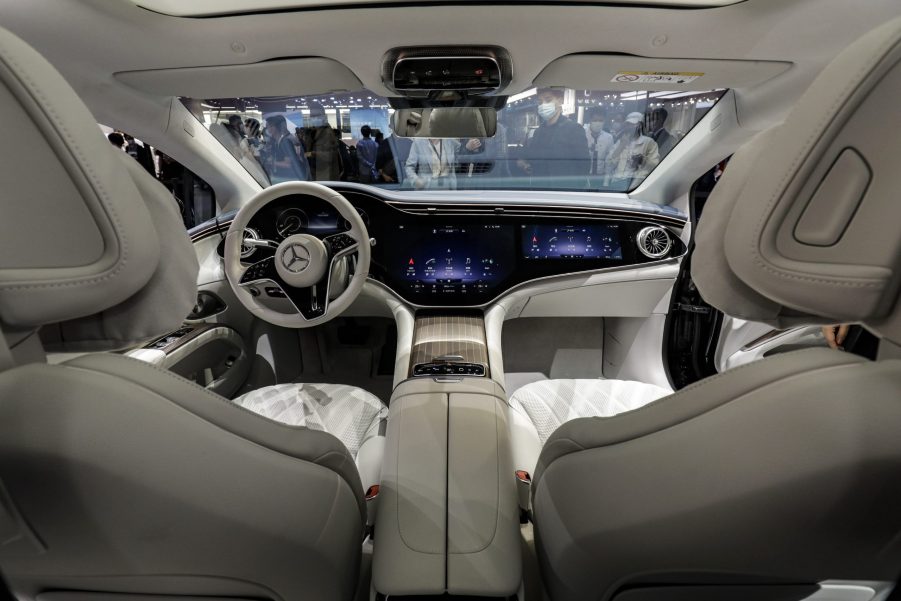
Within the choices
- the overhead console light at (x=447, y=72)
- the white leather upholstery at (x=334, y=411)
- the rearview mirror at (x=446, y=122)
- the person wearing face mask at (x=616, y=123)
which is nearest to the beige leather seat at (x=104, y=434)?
the white leather upholstery at (x=334, y=411)

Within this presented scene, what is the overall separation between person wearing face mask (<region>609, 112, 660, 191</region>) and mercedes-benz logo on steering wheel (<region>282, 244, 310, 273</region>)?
1765 millimetres

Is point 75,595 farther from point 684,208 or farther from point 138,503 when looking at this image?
point 684,208

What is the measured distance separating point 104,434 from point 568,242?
1.97m

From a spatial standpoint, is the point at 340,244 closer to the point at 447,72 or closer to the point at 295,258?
the point at 295,258

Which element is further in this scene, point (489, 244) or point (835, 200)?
point (489, 244)

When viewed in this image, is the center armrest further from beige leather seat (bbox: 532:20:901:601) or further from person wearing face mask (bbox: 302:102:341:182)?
person wearing face mask (bbox: 302:102:341:182)

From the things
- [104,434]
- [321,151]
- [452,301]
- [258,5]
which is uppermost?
[258,5]

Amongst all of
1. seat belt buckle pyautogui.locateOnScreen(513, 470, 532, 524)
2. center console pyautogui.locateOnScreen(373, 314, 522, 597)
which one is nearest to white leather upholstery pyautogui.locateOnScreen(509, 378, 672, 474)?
center console pyautogui.locateOnScreen(373, 314, 522, 597)

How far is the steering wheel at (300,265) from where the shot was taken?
151cm

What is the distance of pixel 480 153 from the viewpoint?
273cm

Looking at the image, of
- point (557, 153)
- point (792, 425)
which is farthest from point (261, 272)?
point (557, 153)

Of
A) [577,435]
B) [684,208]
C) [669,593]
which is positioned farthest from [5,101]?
[684,208]

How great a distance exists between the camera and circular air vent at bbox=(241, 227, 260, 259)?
1583mm

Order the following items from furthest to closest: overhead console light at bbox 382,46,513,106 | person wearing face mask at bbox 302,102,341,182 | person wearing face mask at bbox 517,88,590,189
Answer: person wearing face mask at bbox 517,88,590,189, person wearing face mask at bbox 302,102,341,182, overhead console light at bbox 382,46,513,106
